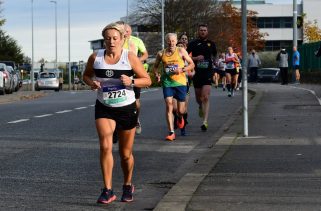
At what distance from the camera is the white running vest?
326 inches

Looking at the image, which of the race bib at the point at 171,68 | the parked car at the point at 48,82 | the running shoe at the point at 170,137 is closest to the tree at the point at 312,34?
the parked car at the point at 48,82

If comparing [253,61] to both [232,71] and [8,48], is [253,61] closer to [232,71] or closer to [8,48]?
[232,71]

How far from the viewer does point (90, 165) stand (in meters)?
11.4

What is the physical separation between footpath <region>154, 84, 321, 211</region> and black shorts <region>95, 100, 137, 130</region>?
0.74 metres

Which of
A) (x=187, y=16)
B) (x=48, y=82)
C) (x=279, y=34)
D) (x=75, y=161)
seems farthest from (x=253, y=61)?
(x=279, y=34)

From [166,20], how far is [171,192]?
280 ft

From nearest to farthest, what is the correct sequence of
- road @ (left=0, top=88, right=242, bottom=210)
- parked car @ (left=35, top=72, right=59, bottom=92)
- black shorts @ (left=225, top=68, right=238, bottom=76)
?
road @ (left=0, top=88, right=242, bottom=210)
black shorts @ (left=225, top=68, right=238, bottom=76)
parked car @ (left=35, top=72, right=59, bottom=92)

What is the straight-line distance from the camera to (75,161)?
11906mm

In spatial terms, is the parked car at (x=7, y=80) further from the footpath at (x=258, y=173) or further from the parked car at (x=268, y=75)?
the footpath at (x=258, y=173)

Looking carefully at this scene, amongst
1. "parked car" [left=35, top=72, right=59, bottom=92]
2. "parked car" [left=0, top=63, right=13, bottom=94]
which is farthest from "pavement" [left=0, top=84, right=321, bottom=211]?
"parked car" [left=35, top=72, right=59, bottom=92]

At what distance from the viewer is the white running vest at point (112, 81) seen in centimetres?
829

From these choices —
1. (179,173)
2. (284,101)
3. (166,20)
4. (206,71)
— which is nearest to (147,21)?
(166,20)

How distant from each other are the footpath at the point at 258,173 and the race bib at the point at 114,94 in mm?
971

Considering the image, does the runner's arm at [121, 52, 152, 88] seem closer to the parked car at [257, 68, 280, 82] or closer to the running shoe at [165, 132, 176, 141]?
the running shoe at [165, 132, 176, 141]
